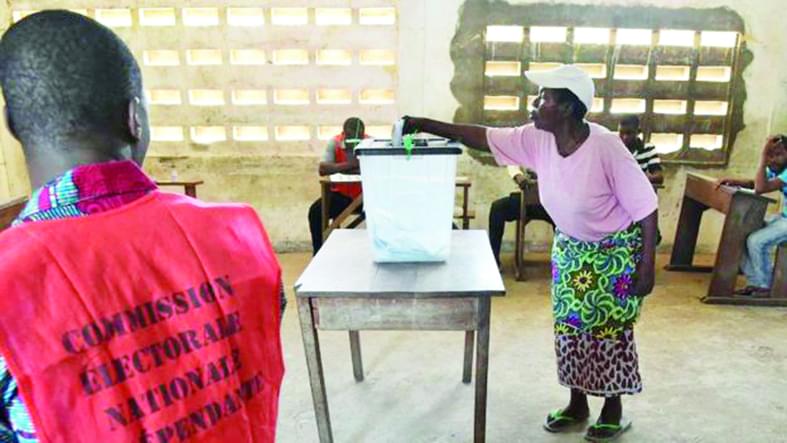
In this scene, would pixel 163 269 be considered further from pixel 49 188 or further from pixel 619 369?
pixel 619 369

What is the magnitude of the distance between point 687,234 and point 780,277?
81cm

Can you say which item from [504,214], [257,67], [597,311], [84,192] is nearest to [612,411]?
[597,311]

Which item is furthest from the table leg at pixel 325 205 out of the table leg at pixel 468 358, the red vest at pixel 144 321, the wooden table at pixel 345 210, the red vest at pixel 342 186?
the red vest at pixel 144 321

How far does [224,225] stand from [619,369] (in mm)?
1695

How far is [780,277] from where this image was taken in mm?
3316

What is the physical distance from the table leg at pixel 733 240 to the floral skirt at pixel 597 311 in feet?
6.02

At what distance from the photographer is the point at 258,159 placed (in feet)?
14.2

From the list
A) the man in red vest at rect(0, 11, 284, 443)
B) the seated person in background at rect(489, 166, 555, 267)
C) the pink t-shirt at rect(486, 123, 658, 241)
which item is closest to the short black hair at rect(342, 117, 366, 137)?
the seated person in background at rect(489, 166, 555, 267)

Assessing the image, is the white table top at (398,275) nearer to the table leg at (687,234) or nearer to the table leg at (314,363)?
the table leg at (314,363)

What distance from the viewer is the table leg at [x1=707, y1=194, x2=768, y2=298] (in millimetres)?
3328

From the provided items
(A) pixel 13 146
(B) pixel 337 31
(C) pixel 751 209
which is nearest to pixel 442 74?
(B) pixel 337 31

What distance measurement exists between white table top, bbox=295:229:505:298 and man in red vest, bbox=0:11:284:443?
2.80 feet

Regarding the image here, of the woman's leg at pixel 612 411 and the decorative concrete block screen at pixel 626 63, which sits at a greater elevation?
the decorative concrete block screen at pixel 626 63

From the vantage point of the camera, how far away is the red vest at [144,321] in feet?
1.80
